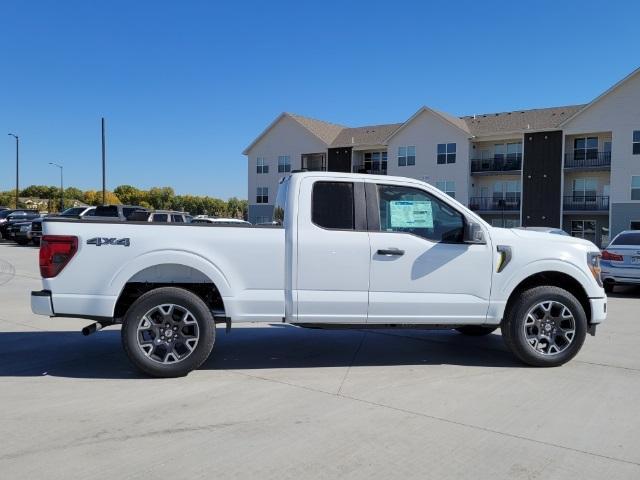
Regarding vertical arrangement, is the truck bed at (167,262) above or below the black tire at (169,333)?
above

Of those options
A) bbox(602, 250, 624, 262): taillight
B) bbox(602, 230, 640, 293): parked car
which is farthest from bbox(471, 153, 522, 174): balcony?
bbox(602, 250, 624, 262): taillight

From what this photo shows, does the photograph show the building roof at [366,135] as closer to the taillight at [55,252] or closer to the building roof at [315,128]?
the building roof at [315,128]

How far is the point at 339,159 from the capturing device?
171ft

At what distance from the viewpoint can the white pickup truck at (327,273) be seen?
5375mm

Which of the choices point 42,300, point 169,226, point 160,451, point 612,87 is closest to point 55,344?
point 42,300

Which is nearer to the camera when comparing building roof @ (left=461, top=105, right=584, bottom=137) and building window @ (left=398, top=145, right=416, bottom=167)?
building roof @ (left=461, top=105, right=584, bottom=137)

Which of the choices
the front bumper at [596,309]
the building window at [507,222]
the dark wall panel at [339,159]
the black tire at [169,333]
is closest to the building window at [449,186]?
the building window at [507,222]

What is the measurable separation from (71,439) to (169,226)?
2.11 metres

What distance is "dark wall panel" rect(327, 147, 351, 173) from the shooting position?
5159 centimetres

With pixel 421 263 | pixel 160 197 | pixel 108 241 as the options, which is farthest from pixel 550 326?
pixel 160 197

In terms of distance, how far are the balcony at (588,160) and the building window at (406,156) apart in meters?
11.8

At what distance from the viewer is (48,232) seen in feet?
17.3

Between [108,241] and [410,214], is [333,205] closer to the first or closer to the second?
[410,214]

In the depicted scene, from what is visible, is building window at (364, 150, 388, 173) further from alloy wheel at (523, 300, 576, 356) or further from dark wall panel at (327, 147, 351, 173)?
alloy wheel at (523, 300, 576, 356)
